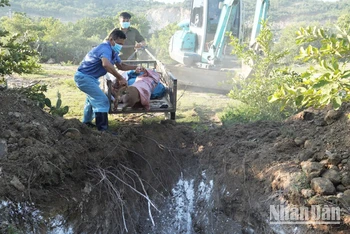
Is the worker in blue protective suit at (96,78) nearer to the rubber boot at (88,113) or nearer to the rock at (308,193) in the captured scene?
the rubber boot at (88,113)

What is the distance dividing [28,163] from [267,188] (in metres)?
2.50

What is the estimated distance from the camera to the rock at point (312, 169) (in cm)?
395

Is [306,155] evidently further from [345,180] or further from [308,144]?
[345,180]

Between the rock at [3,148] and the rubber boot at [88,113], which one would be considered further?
the rubber boot at [88,113]

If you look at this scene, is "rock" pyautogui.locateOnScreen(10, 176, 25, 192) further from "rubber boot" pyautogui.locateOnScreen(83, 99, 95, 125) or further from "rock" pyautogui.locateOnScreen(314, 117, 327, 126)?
"rock" pyautogui.locateOnScreen(314, 117, 327, 126)

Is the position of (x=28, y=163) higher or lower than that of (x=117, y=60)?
lower

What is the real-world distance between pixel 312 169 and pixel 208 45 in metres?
7.81

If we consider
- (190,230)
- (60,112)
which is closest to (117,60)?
(60,112)

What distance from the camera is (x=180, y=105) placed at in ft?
28.3

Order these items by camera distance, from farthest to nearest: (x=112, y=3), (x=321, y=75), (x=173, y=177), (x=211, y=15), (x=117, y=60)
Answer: (x=112, y=3) < (x=211, y=15) < (x=117, y=60) < (x=173, y=177) < (x=321, y=75)

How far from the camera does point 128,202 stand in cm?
450

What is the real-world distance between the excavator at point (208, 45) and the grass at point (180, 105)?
0.60 metres

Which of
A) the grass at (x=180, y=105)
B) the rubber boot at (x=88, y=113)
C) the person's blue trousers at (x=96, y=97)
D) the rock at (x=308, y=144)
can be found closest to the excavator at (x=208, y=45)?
the grass at (x=180, y=105)

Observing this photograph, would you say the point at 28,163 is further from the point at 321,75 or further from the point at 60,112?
the point at 321,75
